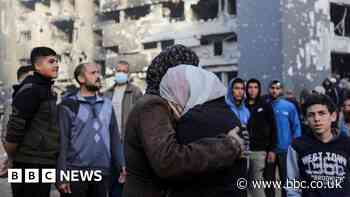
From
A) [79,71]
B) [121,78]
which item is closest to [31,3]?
[121,78]

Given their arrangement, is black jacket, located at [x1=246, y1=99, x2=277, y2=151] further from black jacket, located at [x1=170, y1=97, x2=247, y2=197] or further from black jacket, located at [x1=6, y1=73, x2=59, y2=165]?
black jacket, located at [x1=170, y1=97, x2=247, y2=197]

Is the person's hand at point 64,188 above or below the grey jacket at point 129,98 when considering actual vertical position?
below

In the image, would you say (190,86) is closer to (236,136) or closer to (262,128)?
(236,136)

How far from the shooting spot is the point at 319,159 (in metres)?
3.00

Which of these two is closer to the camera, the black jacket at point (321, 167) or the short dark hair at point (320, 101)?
the black jacket at point (321, 167)

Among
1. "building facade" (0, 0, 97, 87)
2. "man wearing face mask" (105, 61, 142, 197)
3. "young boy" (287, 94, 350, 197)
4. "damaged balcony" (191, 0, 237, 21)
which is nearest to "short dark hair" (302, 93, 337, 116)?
"young boy" (287, 94, 350, 197)

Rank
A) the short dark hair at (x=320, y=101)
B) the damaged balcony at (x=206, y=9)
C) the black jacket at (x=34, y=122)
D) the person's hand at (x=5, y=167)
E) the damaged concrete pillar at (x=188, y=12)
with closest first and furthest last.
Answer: the short dark hair at (x=320, y=101) < the black jacket at (x=34, y=122) < the person's hand at (x=5, y=167) < the damaged concrete pillar at (x=188, y=12) < the damaged balcony at (x=206, y=9)

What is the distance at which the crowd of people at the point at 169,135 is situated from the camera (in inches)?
77.4

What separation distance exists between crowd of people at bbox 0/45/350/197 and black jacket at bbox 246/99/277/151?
0.04 feet

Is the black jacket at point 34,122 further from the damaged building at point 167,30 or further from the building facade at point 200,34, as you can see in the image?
the damaged building at point 167,30

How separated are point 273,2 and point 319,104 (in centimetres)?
1181

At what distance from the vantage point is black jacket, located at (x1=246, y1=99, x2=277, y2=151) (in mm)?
6035

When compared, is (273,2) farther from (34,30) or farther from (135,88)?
(34,30)

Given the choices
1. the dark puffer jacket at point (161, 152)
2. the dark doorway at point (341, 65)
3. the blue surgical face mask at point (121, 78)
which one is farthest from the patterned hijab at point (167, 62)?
the dark doorway at point (341, 65)
